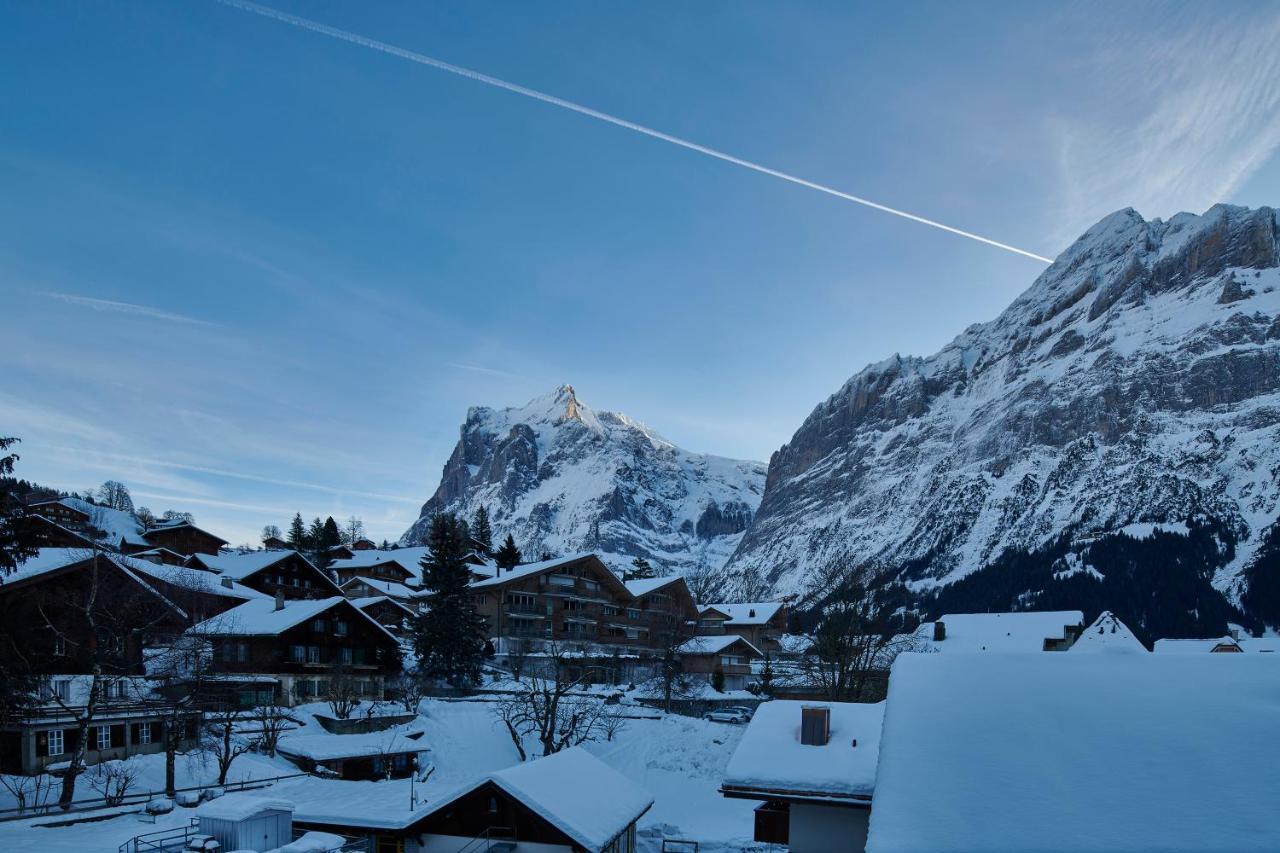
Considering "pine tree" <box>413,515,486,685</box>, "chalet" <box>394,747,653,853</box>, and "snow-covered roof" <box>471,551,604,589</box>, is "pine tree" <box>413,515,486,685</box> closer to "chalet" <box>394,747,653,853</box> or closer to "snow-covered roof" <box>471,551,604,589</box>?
"snow-covered roof" <box>471,551,604,589</box>

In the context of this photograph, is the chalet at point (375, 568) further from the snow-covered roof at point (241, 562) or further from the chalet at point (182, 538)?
the snow-covered roof at point (241, 562)

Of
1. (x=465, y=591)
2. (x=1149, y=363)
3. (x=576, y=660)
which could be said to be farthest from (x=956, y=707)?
(x=1149, y=363)

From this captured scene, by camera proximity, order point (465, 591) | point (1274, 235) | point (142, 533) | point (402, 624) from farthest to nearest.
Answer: point (1274, 235), point (142, 533), point (402, 624), point (465, 591)

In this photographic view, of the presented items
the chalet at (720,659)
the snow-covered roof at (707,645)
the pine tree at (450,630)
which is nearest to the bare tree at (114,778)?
the pine tree at (450,630)

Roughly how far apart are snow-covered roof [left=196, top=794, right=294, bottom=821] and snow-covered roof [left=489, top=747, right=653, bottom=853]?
6407mm

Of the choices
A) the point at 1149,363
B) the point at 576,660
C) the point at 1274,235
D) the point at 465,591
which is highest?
the point at 1274,235

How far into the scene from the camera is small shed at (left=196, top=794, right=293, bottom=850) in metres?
22.6

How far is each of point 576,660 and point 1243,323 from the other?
161604 millimetres

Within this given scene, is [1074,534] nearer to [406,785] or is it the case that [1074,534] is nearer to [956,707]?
[406,785]

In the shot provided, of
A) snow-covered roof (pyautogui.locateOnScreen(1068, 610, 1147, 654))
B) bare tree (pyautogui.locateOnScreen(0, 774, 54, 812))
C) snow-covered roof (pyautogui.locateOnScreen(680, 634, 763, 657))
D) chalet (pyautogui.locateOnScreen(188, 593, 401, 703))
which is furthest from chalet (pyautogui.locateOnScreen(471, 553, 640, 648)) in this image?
bare tree (pyautogui.locateOnScreen(0, 774, 54, 812))

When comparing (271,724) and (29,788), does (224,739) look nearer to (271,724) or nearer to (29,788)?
(271,724)

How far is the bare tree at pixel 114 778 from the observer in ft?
94.1

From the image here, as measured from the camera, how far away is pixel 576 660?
66.6 metres

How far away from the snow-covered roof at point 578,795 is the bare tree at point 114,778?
15105 millimetres
